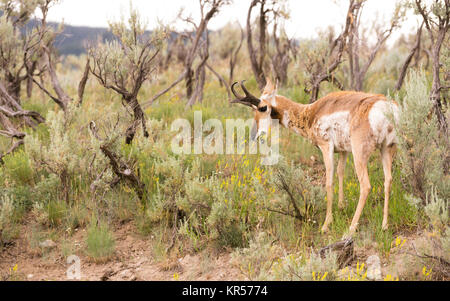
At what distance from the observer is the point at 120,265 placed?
5.12m

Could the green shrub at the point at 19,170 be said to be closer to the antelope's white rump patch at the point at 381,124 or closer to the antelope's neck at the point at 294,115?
the antelope's neck at the point at 294,115

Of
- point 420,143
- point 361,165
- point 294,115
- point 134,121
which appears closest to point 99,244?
point 134,121

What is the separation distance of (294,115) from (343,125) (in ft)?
3.15

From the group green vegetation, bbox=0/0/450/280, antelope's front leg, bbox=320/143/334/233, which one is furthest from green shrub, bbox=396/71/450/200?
antelope's front leg, bbox=320/143/334/233

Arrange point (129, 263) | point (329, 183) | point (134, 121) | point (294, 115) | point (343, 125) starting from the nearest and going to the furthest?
point (129, 263)
point (343, 125)
point (329, 183)
point (294, 115)
point (134, 121)

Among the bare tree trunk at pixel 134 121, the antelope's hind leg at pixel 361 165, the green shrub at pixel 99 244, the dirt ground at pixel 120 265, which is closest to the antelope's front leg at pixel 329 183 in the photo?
the antelope's hind leg at pixel 361 165

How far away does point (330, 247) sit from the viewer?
4414mm

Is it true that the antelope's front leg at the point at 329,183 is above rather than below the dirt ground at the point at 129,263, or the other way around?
above

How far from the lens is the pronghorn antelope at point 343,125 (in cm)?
498

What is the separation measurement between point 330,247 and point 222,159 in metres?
3.12

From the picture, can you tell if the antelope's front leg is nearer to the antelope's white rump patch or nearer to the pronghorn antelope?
the pronghorn antelope

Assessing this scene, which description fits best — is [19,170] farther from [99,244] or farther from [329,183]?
[329,183]
